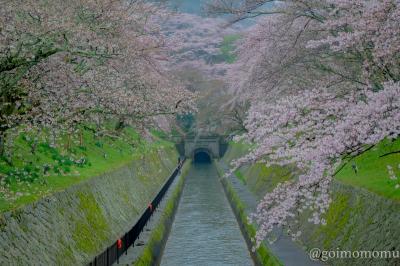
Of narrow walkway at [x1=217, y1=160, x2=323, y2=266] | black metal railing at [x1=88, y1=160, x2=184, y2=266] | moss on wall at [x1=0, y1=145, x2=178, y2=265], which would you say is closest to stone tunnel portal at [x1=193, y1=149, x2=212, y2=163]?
moss on wall at [x1=0, y1=145, x2=178, y2=265]

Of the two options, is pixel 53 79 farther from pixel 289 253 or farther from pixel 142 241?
pixel 289 253

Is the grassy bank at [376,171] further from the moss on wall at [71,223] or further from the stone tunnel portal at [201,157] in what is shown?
the stone tunnel portal at [201,157]

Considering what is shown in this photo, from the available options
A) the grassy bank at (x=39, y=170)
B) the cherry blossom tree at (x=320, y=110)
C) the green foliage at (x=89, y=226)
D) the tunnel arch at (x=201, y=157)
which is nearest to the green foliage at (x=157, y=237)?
the green foliage at (x=89, y=226)

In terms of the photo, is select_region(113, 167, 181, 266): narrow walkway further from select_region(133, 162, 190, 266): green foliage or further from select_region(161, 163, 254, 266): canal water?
select_region(161, 163, 254, 266): canal water

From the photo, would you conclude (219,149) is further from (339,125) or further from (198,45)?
(339,125)

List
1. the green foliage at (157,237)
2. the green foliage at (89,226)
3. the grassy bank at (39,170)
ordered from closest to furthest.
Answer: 1. the grassy bank at (39,170)
2. the green foliage at (89,226)
3. the green foliage at (157,237)

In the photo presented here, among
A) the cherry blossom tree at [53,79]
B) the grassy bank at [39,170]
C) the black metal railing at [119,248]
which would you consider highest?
the cherry blossom tree at [53,79]

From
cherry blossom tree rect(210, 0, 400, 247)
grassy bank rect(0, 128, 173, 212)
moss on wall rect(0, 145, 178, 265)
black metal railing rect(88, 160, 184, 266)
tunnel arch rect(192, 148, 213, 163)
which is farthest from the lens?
tunnel arch rect(192, 148, 213, 163)

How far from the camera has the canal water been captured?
746 inches

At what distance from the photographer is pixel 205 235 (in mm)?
23094

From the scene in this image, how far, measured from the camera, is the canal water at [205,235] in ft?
62.1

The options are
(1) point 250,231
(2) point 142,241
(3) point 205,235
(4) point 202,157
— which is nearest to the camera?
(2) point 142,241

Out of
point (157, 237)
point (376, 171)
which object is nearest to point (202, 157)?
point (157, 237)

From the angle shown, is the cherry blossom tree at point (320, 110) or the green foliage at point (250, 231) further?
the green foliage at point (250, 231)
